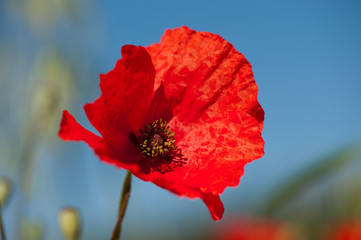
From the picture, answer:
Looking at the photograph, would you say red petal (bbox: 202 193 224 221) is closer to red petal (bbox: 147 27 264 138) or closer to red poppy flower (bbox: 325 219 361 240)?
red petal (bbox: 147 27 264 138)

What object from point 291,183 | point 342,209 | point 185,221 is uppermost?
point 291,183

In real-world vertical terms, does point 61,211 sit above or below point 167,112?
below

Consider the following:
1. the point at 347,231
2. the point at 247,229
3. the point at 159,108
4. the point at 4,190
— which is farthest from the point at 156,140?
the point at 247,229

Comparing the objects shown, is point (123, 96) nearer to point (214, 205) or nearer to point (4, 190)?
point (214, 205)

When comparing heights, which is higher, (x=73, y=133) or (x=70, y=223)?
(x=73, y=133)

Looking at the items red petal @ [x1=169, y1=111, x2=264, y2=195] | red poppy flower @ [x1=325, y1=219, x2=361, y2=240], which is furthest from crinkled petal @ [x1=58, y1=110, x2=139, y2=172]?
red poppy flower @ [x1=325, y1=219, x2=361, y2=240]

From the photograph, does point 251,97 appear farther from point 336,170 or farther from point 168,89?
point 336,170

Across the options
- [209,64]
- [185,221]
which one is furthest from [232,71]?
[185,221]
